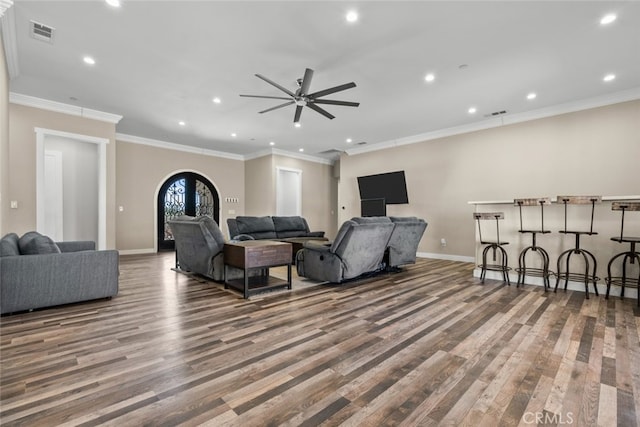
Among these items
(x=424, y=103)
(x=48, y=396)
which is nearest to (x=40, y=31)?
(x=48, y=396)

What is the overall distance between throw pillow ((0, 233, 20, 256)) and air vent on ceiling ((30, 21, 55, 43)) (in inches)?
90.4

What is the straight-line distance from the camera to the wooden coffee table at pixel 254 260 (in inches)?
139

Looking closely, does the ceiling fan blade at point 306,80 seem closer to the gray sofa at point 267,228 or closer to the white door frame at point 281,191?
the gray sofa at point 267,228

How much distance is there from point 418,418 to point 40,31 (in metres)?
5.06

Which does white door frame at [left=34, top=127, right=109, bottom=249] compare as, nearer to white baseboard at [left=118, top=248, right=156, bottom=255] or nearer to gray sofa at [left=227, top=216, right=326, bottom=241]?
white baseboard at [left=118, top=248, right=156, bottom=255]

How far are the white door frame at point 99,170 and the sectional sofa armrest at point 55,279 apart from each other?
3.05m

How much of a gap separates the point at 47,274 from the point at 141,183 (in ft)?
17.1

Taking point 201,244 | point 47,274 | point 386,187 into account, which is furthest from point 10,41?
point 386,187

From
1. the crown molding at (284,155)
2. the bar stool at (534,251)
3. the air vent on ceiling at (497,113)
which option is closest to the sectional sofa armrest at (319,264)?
the bar stool at (534,251)

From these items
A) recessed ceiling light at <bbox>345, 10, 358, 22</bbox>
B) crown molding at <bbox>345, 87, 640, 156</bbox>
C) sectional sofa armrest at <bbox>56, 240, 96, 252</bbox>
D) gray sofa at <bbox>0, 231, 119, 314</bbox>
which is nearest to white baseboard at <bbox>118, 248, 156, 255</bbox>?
sectional sofa armrest at <bbox>56, 240, 96, 252</bbox>

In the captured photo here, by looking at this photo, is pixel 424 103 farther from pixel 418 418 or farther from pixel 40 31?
pixel 40 31

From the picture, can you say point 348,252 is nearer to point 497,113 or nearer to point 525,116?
point 497,113

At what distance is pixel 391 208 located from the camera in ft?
25.9

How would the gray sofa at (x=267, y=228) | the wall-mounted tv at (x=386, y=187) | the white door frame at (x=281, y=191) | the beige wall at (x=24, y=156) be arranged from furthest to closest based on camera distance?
1. the white door frame at (x=281, y=191)
2. the wall-mounted tv at (x=386, y=187)
3. the gray sofa at (x=267, y=228)
4. the beige wall at (x=24, y=156)
